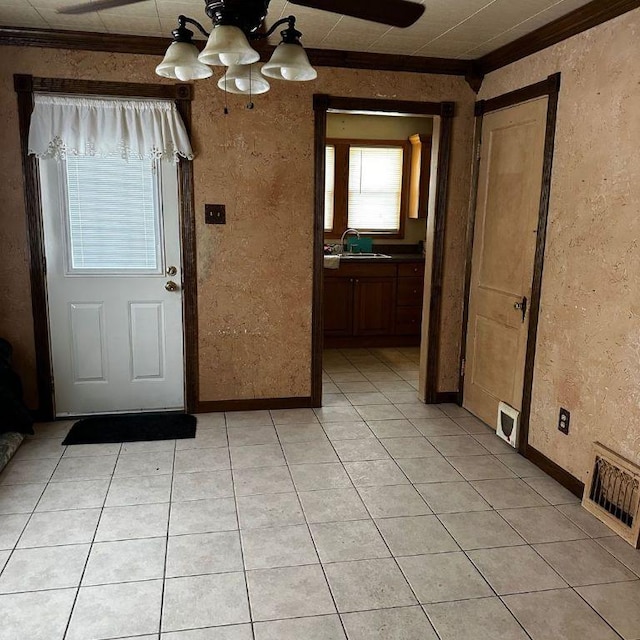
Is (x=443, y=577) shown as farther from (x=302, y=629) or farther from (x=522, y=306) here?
(x=522, y=306)

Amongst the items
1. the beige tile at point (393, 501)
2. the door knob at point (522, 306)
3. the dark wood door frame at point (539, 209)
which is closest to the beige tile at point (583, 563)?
the beige tile at point (393, 501)

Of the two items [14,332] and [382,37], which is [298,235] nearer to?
[382,37]

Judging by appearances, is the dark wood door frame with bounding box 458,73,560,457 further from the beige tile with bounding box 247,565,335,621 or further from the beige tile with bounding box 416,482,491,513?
the beige tile with bounding box 247,565,335,621

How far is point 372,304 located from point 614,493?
348 centimetres

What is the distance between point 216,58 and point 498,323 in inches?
103

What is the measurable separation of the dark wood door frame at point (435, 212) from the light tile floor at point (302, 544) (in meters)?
0.66

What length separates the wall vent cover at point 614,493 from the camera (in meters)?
2.59

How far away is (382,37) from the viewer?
353 cm

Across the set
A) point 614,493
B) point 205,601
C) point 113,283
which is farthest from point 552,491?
point 113,283

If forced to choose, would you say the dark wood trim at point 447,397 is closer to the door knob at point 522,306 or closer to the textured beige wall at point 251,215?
the textured beige wall at point 251,215

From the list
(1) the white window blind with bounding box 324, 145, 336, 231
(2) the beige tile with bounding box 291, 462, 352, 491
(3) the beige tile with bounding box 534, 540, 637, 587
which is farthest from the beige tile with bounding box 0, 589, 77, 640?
(1) the white window blind with bounding box 324, 145, 336, 231

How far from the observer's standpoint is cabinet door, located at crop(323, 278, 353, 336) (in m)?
5.83

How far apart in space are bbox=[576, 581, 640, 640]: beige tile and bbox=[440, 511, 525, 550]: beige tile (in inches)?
15.0

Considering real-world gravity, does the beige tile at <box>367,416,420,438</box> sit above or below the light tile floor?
above
